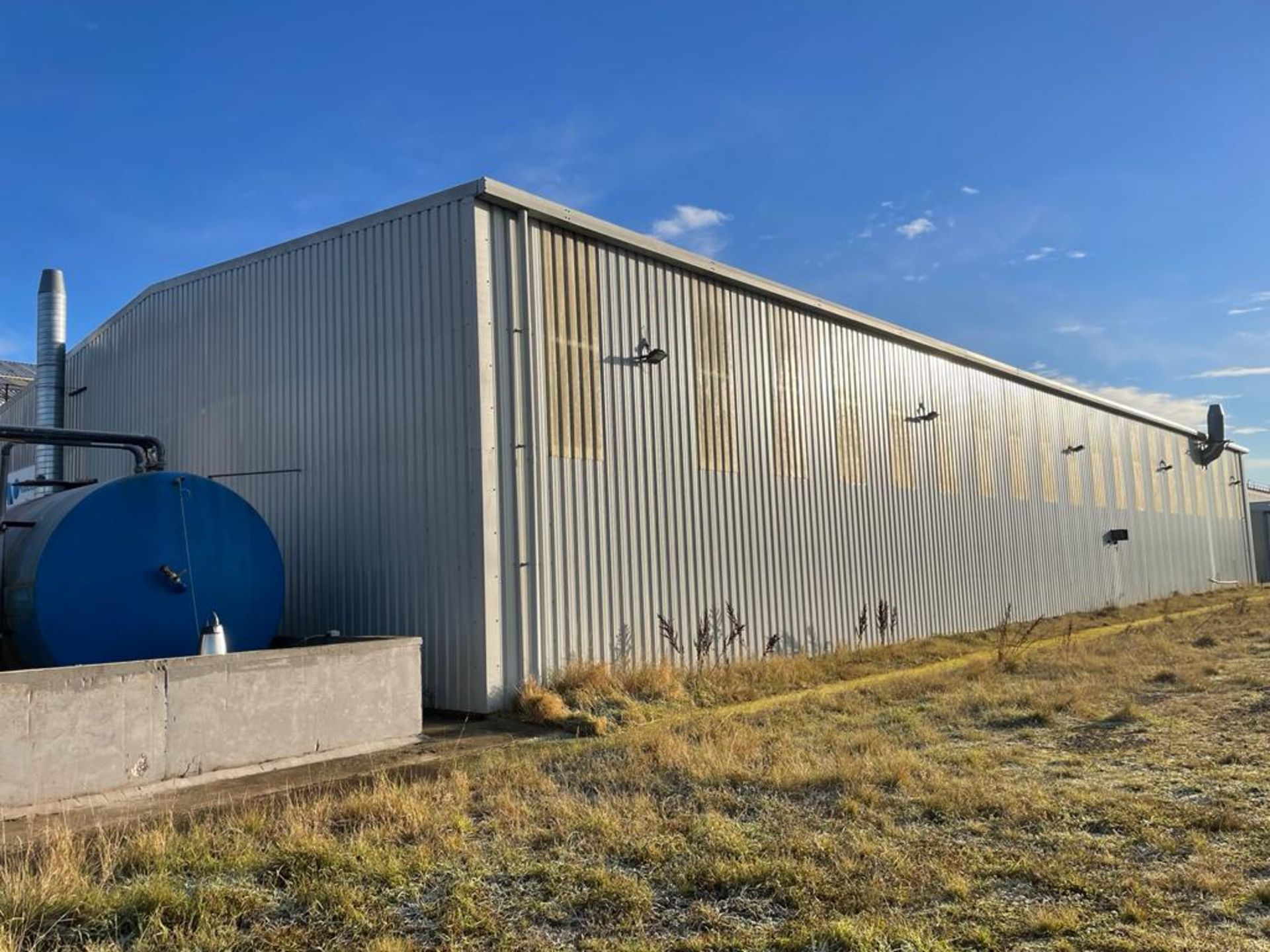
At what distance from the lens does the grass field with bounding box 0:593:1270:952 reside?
4.54 meters

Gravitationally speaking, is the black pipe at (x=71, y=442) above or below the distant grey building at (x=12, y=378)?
below

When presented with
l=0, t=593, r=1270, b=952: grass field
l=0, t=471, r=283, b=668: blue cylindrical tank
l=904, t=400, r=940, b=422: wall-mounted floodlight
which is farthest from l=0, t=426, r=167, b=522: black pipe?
l=904, t=400, r=940, b=422: wall-mounted floodlight

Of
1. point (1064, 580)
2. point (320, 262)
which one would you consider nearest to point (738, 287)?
point (320, 262)

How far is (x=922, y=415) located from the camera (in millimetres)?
20484

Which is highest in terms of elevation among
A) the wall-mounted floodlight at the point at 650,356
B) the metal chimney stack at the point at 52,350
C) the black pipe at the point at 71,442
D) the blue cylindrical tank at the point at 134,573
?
the metal chimney stack at the point at 52,350

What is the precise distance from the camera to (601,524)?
12.5m

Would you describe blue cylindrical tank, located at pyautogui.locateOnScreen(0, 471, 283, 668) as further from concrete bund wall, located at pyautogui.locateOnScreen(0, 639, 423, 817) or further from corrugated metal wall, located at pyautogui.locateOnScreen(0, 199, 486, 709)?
concrete bund wall, located at pyautogui.locateOnScreen(0, 639, 423, 817)

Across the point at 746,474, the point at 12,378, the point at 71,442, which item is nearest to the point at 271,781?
the point at 71,442

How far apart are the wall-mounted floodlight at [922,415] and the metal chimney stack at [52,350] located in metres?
16.6

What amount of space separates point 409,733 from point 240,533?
299 centimetres

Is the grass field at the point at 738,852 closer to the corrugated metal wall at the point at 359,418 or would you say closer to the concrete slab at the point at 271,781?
the concrete slab at the point at 271,781

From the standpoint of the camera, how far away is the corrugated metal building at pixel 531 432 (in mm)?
11453

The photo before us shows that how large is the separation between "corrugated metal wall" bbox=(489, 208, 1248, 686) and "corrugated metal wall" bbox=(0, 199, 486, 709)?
2.10ft

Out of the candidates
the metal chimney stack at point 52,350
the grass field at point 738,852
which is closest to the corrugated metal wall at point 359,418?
the grass field at point 738,852
